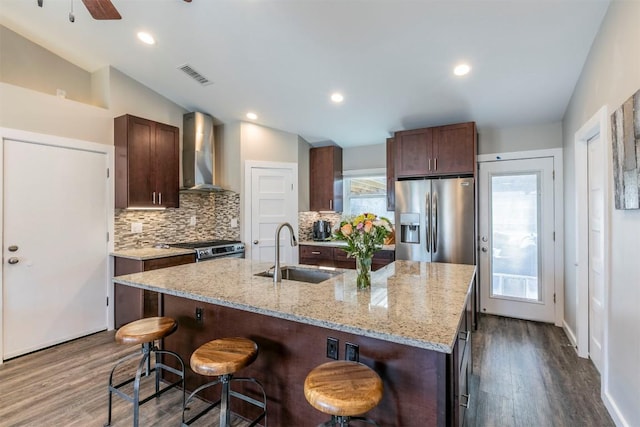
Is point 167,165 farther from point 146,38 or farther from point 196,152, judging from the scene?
point 146,38

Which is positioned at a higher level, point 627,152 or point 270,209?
point 627,152

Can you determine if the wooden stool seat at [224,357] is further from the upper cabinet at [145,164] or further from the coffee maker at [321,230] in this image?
the coffee maker at [321,230]

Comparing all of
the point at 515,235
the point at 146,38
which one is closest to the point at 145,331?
the point at 146,38

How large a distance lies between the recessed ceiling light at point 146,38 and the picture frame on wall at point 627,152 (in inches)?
150

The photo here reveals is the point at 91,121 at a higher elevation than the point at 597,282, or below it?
higher

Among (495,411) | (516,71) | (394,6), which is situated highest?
(394,6)

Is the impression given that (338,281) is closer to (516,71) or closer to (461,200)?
(461,200)

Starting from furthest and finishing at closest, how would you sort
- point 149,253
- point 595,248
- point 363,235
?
point 149,253, point 595,248, point 363,235

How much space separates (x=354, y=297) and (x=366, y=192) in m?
3.57

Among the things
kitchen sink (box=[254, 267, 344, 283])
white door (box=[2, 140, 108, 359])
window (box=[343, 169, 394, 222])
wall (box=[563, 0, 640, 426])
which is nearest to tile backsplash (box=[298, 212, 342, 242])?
window (box=[343, 169, 394, 222])

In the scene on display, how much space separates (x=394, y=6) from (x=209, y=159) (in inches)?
128

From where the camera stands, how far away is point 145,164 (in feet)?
12.2

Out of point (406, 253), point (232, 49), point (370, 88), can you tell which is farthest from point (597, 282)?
point (232, 49)

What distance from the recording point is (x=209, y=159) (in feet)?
14.6
